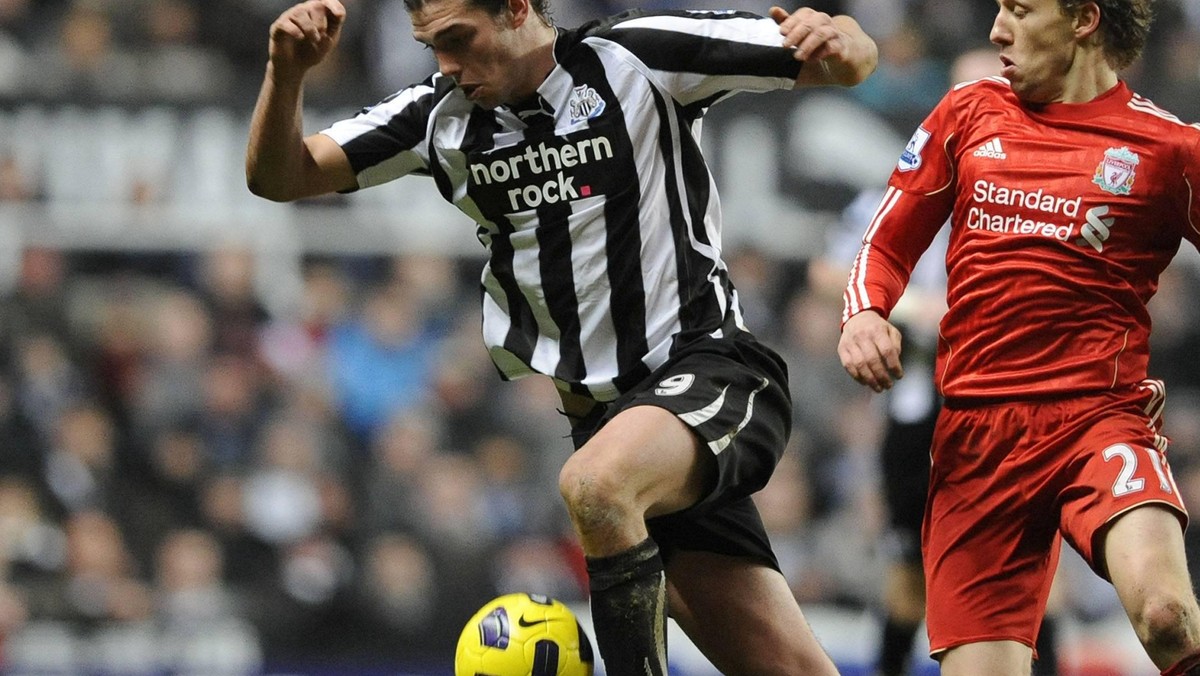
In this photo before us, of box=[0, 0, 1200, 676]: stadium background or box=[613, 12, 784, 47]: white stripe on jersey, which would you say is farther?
box=[0, 0, 1200, 676]: stadium background

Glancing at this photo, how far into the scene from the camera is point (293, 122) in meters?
4.81

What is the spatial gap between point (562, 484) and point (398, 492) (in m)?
6.90

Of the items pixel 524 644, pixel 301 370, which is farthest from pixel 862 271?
pixel 301 370

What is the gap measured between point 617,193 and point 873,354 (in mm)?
875

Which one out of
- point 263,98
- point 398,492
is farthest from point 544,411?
point 263,98

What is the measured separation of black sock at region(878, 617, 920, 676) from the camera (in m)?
6.55

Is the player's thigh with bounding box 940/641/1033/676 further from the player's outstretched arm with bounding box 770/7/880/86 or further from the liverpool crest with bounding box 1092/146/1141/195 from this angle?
→ the player's outstretched arm with bounding box 770/7/880/86

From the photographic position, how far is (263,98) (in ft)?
15.9

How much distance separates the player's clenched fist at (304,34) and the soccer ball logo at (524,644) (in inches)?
63.4

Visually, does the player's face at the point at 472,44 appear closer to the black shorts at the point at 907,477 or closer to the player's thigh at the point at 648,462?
the player's thigh at the point at 648,462

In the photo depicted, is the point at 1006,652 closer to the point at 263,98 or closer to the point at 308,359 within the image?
the point at 263,98

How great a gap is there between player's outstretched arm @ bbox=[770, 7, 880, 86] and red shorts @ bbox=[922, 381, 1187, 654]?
95cm

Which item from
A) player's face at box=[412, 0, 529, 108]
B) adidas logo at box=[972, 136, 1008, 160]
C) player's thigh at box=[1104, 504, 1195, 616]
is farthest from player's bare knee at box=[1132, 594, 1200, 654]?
player's face at box=[412, 0, 529, 108]

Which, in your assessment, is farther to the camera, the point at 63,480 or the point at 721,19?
the point at 63,480
